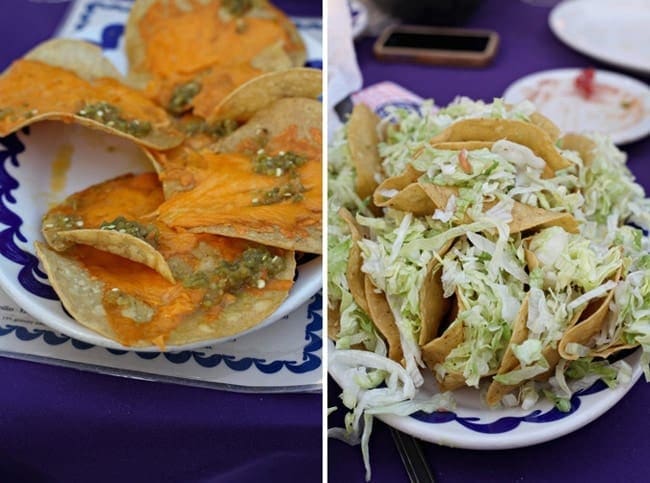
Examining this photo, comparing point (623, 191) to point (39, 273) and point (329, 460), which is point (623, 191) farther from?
point (39, 273)

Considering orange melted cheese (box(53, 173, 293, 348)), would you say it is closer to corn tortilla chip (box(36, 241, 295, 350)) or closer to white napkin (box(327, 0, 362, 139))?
corn tortilla chip (box(36, 241, 295, 350))

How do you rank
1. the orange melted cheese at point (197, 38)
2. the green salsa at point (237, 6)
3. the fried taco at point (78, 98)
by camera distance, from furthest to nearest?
the green salsa at point (237, 6) < the orange melted cheese at point (197, 38) < the fried taco at point (78, 98)

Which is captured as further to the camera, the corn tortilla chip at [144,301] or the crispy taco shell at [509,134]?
the crispy taco shell at [509,134]

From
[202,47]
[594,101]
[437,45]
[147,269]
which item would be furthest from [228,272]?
[437,45]

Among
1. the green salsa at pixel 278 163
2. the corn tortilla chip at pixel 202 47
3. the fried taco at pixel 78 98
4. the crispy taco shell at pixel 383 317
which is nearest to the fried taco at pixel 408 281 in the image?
the crispy taco shell at pixel 383 317

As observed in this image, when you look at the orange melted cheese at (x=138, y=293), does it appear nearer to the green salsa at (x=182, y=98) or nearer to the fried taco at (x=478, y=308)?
the fried taco at (x=478, y=308)

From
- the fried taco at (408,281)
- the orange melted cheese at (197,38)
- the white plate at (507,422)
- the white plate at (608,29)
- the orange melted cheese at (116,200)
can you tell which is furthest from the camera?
the white plate at (608,29)

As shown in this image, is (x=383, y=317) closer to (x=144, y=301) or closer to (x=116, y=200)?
(x=144, y=301)
